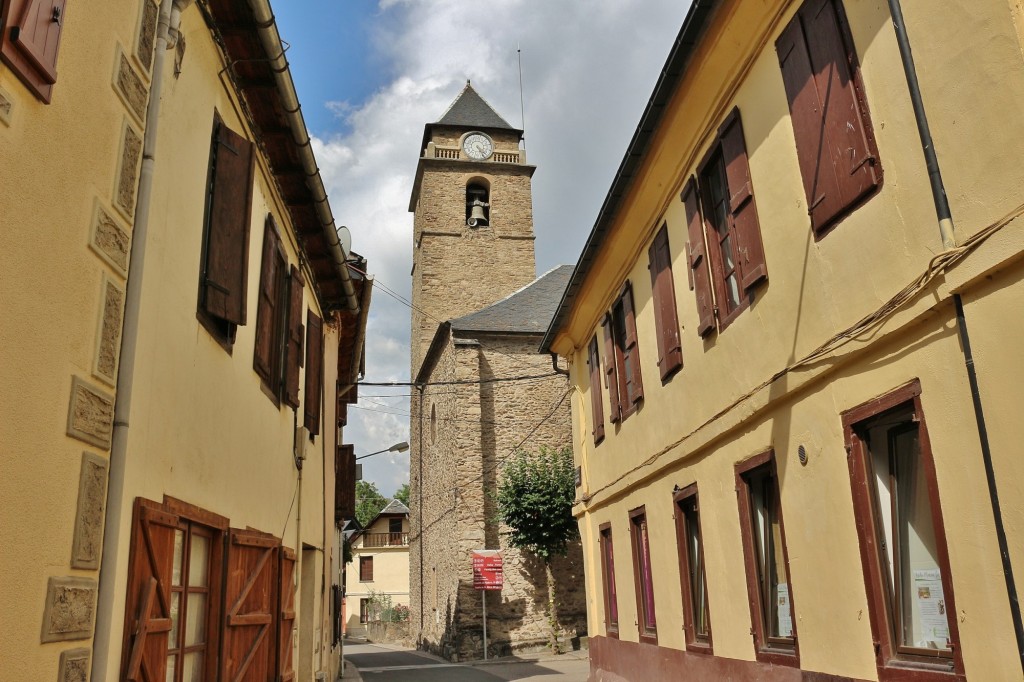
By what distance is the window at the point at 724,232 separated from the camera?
20.8ft

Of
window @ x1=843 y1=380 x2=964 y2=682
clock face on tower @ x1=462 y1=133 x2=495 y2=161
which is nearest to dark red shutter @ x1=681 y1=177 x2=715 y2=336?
window @ x1=843 y1=380 x2=964 y2=682

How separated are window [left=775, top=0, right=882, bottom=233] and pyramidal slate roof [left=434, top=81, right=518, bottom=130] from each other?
2943 cm

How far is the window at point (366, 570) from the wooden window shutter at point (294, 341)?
137 feet

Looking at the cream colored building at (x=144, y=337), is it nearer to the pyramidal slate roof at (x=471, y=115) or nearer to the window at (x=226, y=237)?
the window at (x=226, y=237)

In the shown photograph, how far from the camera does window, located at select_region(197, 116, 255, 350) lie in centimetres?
532

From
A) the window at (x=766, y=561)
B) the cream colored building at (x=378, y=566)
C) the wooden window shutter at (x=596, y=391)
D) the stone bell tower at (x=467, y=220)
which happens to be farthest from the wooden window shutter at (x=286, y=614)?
the cream colored building at (x=378, y=566)

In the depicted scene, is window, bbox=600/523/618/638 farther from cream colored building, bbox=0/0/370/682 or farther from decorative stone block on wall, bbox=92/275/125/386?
decorative stone block on wall, bbox=92/275/125/386

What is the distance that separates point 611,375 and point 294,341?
169 inches

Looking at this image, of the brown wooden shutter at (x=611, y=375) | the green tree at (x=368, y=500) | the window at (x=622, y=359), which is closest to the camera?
the window at (x=622, y=359)

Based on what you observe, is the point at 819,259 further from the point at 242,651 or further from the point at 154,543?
the point at 242,651

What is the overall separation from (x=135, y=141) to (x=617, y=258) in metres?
6.99

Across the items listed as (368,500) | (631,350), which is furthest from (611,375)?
(368,500)

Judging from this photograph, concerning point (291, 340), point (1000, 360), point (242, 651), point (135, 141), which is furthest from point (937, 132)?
point (291, 340)

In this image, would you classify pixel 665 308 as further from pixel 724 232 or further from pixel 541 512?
pixel 541 512
